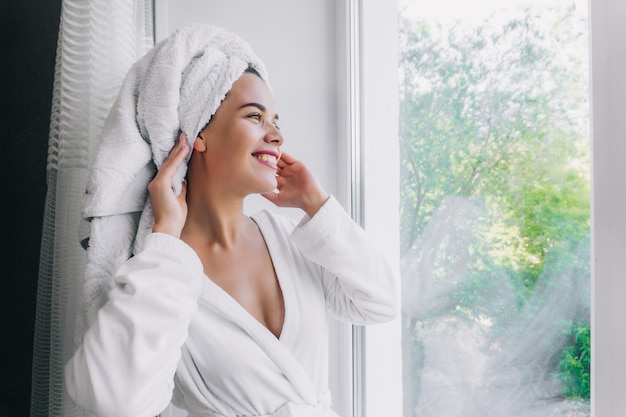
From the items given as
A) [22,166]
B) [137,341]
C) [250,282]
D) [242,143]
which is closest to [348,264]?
[250,282]

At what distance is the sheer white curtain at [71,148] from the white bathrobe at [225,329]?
0.28 metres

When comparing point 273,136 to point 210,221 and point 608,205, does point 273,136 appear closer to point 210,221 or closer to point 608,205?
point 210,221

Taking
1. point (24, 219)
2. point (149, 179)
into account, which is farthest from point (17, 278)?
point (149, 179)

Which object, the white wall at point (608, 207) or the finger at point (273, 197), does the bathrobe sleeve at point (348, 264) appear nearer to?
the finger at point (273, 197)

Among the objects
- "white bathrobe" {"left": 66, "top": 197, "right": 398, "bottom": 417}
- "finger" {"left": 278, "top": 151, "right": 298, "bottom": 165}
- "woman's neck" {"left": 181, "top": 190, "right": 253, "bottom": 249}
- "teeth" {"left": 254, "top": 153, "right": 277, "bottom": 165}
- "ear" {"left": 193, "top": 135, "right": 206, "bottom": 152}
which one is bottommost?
"white bathrobe" {"left": 66, "top": 197, "right": 398, "bottom": 417}

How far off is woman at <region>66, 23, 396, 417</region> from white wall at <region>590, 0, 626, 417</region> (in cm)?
38

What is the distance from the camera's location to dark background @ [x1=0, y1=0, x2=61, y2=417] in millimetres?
1202

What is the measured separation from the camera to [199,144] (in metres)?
0.95

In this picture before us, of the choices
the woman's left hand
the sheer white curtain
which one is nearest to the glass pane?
the woman's left hand

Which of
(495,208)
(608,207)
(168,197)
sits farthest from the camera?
(495,208)

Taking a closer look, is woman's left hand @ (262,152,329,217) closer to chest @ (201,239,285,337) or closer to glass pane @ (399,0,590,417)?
chest @ (201,239,285,337)

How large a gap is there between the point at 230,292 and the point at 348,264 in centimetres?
22

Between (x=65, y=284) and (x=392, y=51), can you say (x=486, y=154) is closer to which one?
(x=392, y=51)

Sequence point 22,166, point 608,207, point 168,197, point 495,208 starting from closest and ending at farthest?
point 608,207 < point 168,197 < point 495,208 < point 22,166
